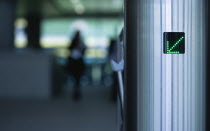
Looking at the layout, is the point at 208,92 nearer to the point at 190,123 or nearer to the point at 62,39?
the point at 190,123

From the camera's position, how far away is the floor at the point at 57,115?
485 cm

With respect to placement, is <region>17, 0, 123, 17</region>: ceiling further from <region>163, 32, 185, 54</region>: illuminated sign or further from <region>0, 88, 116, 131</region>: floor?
<region>163, 32, 185, 54</region>: illuminated sign

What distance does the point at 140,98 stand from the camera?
7.17 ft

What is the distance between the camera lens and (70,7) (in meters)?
16.1

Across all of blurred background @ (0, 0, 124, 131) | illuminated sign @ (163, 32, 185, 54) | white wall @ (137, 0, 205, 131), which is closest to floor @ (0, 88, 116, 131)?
blurred background @ (0, 0, 124, 131)

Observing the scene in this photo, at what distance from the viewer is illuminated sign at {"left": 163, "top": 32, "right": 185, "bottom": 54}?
2139mm

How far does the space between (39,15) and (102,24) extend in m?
3.60

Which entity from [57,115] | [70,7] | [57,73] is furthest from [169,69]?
[70,7]

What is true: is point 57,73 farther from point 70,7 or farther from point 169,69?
point 70,7

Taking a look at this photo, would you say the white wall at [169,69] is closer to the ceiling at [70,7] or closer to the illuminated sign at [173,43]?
the illuminated sign at [173,43]

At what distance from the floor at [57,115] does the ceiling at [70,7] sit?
7.90 metres

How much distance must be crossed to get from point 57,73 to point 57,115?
343cm

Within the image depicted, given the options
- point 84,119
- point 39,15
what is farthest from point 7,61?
point 39,15

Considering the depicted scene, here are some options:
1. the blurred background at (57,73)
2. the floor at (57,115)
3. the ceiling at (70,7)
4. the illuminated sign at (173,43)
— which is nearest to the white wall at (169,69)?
the illuminated sign at (173,43)
